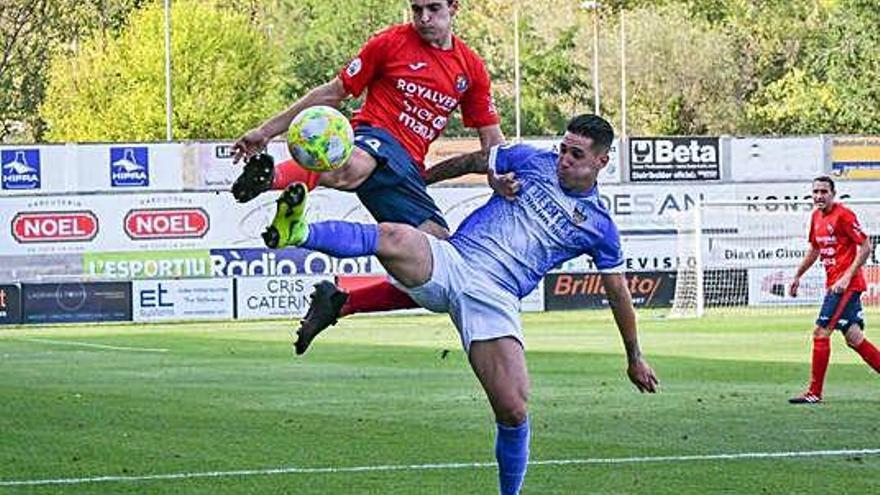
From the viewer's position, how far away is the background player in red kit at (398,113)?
12.5m

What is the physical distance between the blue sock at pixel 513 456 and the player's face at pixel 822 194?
987 centimetres

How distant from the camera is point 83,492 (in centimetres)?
1349

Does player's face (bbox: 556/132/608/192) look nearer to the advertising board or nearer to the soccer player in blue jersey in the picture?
the soccer player in blue jersey

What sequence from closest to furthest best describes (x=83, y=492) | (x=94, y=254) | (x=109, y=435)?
(x=83, y=492) < (x=109, y=435) < (x=94, y=254)

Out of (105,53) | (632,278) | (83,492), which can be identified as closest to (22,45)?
(105,53)

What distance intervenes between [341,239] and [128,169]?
42.6 m

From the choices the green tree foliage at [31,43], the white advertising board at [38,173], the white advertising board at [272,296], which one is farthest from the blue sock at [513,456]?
the green tree foliage at [31,43]

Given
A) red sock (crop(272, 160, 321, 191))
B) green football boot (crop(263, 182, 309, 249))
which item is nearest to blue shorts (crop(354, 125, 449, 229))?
red sock (crop(272, 160, 321, 191))

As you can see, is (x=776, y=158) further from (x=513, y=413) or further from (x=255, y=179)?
(x=255, y=179)

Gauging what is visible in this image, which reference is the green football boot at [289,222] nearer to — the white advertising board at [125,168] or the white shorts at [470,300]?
the white shorts at [470,300]

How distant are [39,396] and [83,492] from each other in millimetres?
9394

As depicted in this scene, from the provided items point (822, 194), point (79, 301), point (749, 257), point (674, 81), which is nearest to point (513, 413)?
point (822, 194)

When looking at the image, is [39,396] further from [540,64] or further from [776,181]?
[540,64]

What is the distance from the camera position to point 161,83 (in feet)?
261
